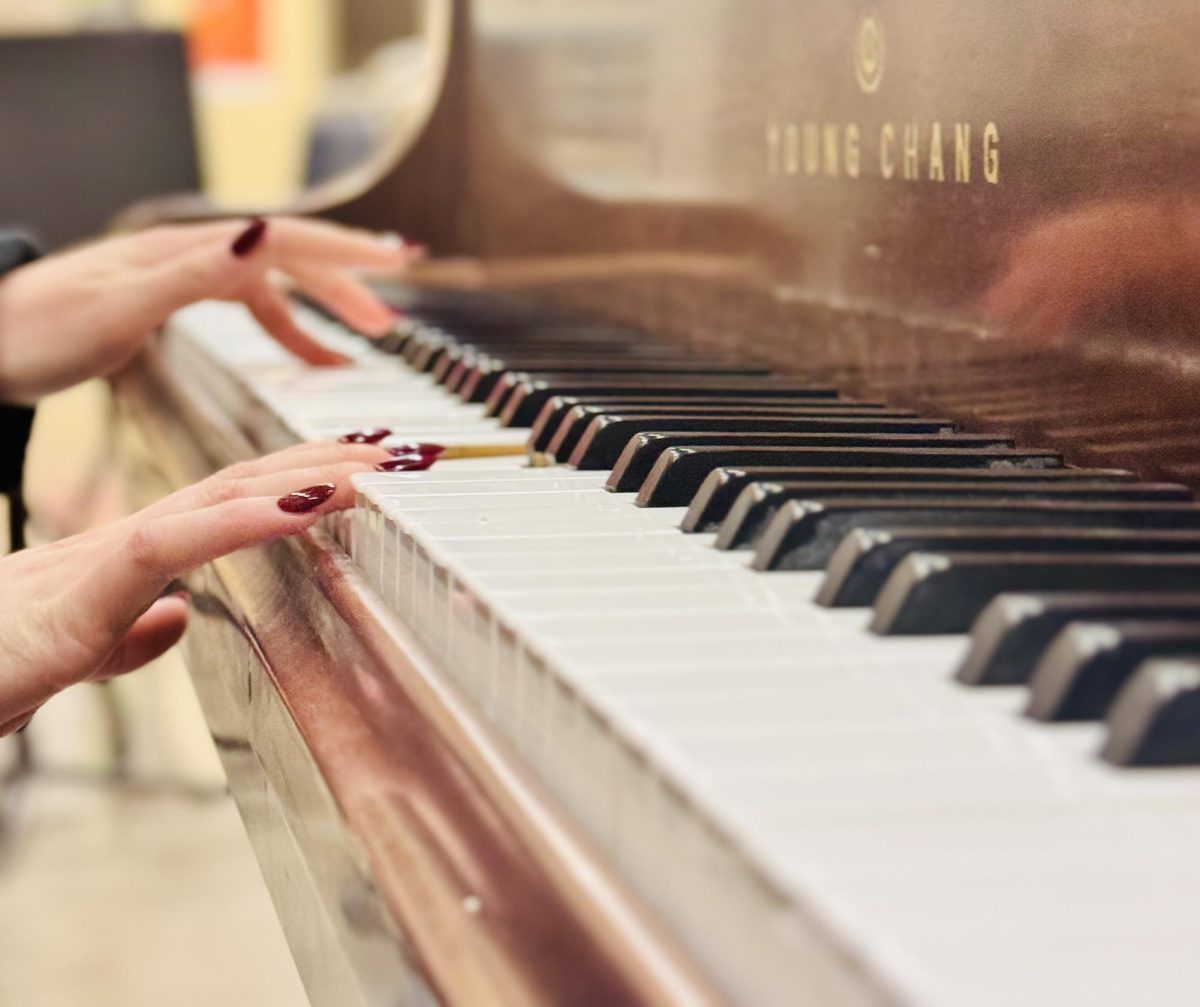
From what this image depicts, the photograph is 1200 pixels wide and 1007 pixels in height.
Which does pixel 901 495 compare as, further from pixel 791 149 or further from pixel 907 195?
pixel 791 149

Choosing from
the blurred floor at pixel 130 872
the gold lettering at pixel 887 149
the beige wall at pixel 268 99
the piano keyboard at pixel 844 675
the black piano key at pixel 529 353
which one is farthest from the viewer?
the beige wall at pixel 268 99

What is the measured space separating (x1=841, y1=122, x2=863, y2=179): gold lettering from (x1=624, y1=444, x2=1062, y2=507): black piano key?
29 cm

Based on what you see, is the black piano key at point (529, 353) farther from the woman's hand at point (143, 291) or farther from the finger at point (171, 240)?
the finger at point (171, 240)

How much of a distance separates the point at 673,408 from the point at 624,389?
0.35 ft

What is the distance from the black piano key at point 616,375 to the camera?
3.89 feet

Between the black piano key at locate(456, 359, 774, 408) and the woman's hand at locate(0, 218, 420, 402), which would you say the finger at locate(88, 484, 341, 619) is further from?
the woman's hand at locate(0, 218, 420, 402)

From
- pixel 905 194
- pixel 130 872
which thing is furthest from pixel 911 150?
pixel 130 872

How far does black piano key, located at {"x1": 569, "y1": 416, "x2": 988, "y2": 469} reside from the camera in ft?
2.97

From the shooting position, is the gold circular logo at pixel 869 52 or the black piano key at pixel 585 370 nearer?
the gold circular logo at pixel 869 52

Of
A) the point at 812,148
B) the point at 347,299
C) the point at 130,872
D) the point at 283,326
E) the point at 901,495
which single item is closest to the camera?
the point at 901,495

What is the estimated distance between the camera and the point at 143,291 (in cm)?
155

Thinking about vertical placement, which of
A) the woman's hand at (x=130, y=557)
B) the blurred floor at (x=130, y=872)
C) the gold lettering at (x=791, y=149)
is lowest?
the blurred floor at (x=130, y=872)

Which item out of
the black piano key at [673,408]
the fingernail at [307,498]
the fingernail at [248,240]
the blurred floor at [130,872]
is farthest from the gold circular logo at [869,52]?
the blurred floor at [130,872]

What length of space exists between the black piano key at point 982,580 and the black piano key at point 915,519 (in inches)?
2.8
